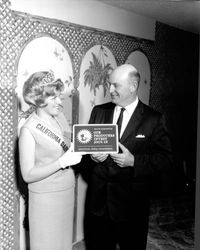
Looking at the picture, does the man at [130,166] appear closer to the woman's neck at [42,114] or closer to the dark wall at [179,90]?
the woman's neck at [42,114]

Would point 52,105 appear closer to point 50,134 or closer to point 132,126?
point 50,134

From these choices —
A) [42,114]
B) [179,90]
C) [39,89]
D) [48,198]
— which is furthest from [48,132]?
[179,90]

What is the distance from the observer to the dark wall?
5.17 meters

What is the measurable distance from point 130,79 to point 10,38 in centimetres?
101

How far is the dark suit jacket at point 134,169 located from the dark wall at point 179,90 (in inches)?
91.3

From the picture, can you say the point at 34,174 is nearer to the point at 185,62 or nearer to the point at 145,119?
the point at 145,119

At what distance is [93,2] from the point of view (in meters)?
3.65

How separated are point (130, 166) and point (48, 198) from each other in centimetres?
69

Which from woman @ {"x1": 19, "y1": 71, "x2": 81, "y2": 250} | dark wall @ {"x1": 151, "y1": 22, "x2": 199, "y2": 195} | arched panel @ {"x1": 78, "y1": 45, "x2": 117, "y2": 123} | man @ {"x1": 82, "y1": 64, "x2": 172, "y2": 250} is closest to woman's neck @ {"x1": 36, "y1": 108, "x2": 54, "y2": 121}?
woman @ {"x1": 19, "y1": 71, "x2": 81, "y2": 250}

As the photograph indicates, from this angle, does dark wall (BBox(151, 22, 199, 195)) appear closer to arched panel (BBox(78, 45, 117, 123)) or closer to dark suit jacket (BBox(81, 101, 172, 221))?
arched panel (BBox(78, 45, 117, 123))

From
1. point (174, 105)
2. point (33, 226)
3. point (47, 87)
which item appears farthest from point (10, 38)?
point (174, 105)

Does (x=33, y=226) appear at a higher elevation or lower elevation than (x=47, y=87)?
lower

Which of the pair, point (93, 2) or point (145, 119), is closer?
point (145, 119)

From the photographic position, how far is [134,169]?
2.73 metres
